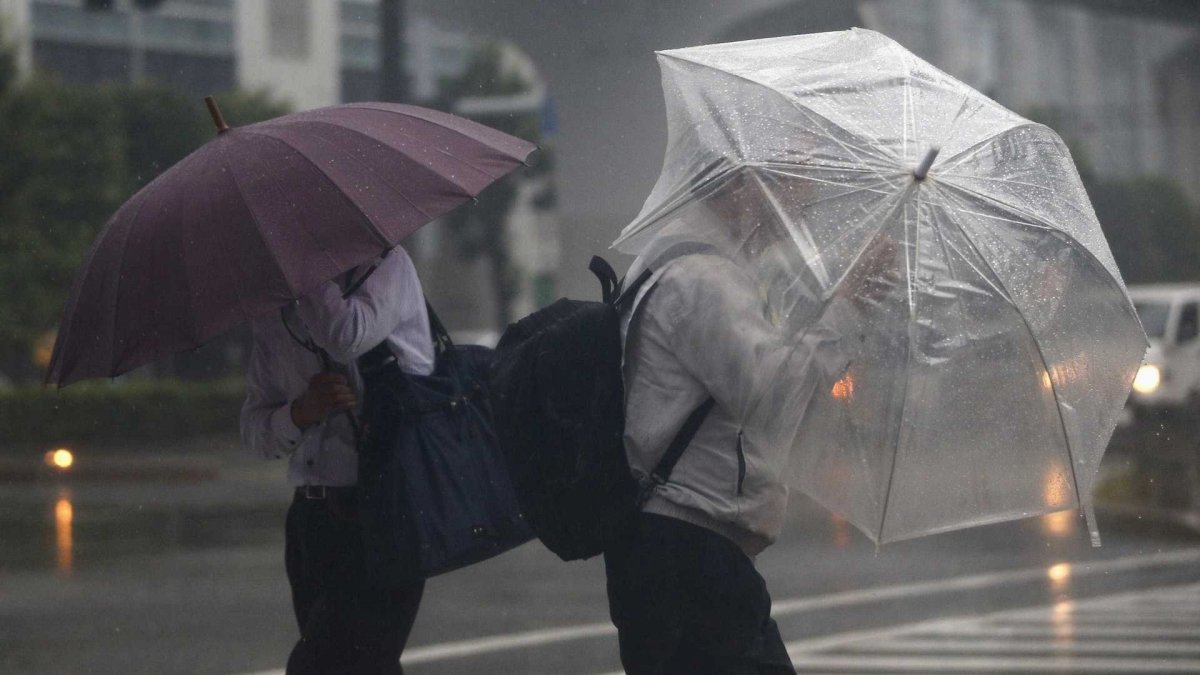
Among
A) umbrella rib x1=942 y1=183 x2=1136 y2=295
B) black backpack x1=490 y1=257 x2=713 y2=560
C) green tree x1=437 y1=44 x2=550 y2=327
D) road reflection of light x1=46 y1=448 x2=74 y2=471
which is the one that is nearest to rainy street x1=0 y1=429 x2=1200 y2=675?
road reflection of light x1=46 y1=448 x2=74 y2=471

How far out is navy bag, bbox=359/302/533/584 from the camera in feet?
10.00

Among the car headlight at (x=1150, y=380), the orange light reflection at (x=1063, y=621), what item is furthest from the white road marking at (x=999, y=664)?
the car headlight at (x=1150, y=380)

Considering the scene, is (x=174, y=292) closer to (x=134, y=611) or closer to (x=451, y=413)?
(x=451, y=413)

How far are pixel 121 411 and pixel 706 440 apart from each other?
14.1m

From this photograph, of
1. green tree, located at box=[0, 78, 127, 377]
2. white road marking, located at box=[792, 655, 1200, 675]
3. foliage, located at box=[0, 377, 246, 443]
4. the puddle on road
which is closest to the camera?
white road marking, located at box=[792, 655, 1200, 675]

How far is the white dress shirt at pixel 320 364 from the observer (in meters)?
3.04

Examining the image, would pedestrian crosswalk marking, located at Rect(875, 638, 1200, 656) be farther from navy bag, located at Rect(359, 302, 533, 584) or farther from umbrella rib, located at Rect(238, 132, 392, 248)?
umbrella rib, located at Rect(238, 132, 392, 248)

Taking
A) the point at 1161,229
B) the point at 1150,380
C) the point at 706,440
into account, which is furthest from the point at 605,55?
the point at 1161,229

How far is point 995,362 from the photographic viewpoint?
2.69 meters

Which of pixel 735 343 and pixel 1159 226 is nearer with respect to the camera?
pixel 735 343

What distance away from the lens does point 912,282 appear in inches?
104

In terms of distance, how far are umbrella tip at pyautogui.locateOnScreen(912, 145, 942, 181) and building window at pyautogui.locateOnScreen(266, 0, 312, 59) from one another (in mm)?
14874

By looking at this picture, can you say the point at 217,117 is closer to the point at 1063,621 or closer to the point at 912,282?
the point at 912,282

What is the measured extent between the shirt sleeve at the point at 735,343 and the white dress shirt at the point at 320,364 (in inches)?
23.2
